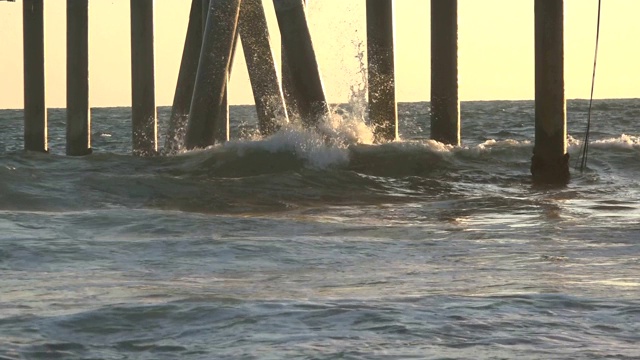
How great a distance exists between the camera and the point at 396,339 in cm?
500

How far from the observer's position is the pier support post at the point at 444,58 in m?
15.6

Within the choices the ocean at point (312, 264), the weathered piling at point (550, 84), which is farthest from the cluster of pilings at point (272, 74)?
the ocean at point (312, 264)

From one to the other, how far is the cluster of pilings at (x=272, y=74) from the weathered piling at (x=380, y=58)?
1 centimetres

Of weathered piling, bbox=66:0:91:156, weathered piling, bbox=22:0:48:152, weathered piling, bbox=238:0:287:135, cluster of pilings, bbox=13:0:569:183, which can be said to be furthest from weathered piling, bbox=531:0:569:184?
weathered piling, bbox=22:0:48:152

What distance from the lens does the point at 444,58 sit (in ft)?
51.2

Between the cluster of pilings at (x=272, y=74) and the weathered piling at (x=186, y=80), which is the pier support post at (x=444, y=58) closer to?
the cluster of pilings at (x=272, y=74)

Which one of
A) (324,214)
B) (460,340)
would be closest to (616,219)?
(324,214)

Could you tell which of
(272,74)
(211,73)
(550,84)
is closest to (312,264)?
(550,84)

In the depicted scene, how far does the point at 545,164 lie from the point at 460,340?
8348 mm

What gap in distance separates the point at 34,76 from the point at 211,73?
720 cm

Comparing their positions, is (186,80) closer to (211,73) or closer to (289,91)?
→ (289,91)

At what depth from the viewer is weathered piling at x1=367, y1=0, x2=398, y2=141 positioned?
627 inches

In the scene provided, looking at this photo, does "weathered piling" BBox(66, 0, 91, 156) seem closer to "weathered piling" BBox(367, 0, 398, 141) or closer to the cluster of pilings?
the cluster of pilings

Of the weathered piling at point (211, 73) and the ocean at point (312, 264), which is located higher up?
the weathered piling at point (211, 73)
